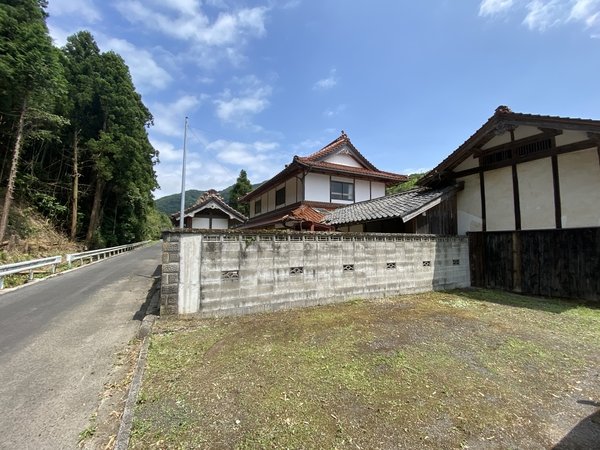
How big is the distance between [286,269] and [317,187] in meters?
9.49

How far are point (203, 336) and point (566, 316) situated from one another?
890cm

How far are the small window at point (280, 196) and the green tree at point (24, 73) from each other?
15321 mm

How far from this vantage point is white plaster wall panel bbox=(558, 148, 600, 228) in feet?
27.8

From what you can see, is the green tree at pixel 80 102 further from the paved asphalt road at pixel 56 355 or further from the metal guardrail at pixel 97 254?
the paved asphalt road at pixel 56 355

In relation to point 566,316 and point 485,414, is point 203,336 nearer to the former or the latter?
point 485,414

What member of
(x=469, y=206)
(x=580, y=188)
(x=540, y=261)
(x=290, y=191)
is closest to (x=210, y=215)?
(x=290, y=191)

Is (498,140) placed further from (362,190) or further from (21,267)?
(21,267)

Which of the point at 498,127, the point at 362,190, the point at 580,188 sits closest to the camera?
the point at 580,188

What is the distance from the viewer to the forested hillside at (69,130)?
1733 cm

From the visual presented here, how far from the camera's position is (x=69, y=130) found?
25.1m

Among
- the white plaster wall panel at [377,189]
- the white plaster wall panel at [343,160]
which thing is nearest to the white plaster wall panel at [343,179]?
the white plaster wall panel at [343,160]

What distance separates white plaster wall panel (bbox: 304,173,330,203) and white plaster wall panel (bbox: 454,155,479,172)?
6789 mm

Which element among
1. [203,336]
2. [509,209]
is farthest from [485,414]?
[509,209]

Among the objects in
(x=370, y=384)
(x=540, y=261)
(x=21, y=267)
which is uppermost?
(x=540, y=261)
